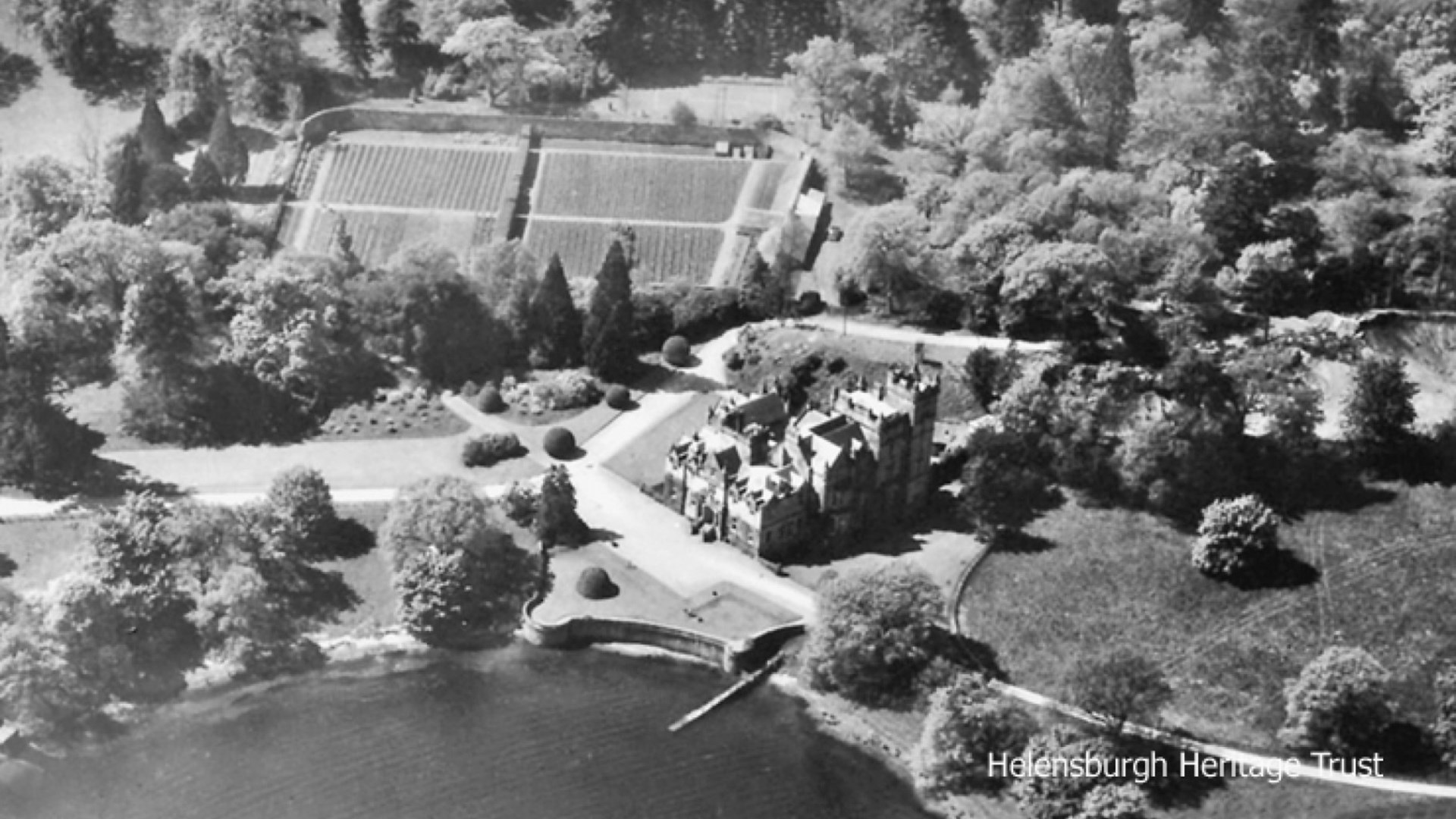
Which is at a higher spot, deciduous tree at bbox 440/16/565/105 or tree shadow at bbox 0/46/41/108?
deciduous tree at bbox 440/16/565/105

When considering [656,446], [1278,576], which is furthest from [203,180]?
[1278,576]

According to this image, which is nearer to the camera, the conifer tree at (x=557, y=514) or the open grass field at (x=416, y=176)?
the conifer tree at (x=557, y=514)

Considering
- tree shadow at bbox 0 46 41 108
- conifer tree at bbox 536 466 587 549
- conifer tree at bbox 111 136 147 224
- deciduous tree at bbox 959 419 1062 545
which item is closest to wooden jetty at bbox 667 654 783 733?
conifer tree at bbox 536 466 587 549

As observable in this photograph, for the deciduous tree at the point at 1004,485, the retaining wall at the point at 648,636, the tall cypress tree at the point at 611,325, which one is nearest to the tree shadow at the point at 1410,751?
the deciduous tree at the point at 1004,485

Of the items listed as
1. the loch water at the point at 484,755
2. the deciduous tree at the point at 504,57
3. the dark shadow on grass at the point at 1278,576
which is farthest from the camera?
the deciduous tree at the point at 504,57

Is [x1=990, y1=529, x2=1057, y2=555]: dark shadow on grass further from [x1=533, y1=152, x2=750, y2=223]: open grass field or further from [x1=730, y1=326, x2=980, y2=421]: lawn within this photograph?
[x1=533, y1=152, x2=750, y2=223]: open grass field

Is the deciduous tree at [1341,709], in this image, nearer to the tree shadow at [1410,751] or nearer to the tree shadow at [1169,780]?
the tree shadow at [1410,751]

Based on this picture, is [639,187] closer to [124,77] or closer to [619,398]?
[619,398]
